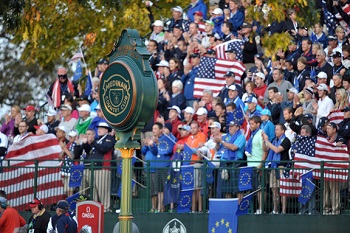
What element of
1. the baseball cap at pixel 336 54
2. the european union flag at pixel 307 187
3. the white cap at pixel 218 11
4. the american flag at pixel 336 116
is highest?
the white cap at pixel 218 11

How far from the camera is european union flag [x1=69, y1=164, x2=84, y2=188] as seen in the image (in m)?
28.8

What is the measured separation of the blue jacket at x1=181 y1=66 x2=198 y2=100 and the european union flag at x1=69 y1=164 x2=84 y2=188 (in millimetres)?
3571

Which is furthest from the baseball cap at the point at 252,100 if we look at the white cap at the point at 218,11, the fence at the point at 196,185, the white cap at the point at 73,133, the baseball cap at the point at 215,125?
the white cap at the point at 218,11

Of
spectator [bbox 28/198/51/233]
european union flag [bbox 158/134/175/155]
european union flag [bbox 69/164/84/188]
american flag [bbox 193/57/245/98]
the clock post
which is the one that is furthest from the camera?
american flag [bbox 193/57/245/98]

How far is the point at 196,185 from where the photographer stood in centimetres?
2761

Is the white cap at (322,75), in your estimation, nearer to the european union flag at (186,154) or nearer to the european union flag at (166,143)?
the european union flag at (186,154)

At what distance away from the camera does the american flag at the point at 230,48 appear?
30922 mm

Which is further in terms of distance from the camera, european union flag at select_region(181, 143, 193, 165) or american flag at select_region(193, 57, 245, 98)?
american flag at select_region(193, 57, 245, 98)

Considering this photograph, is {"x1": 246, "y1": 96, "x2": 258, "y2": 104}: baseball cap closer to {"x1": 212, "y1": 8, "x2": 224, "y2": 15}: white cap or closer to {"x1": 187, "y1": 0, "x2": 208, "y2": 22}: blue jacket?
{"x1": 212, "y1": 8, "x2": 224, "y2": 15}: white cap

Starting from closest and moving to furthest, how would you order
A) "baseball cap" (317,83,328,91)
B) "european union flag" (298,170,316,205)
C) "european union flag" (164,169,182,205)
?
"european union flag" (298,170,316,205), "baseball cap" (317,83,328,91), "european union flag" (164,169,182,205)

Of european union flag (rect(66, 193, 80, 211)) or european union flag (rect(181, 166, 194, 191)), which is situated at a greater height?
european union flag (rect(181, 166, 194, 191))

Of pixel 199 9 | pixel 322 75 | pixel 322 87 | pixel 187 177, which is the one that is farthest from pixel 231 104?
pixel 199 9

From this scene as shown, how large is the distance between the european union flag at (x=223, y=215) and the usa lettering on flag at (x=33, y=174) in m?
4.09

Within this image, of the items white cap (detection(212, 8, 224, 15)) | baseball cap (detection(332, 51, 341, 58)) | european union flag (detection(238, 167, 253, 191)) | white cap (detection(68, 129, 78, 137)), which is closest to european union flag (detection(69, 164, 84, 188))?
white cap (detection(68, 129, 78, 137))
